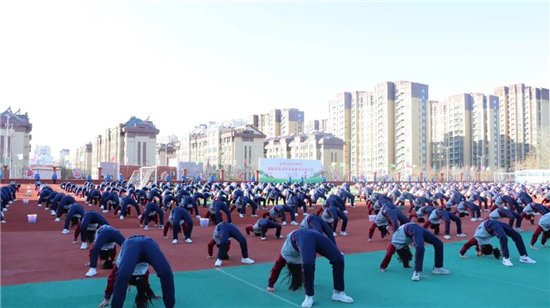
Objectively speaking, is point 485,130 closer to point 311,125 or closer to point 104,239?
point 311,125

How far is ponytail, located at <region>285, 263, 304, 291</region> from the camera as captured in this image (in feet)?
25.9

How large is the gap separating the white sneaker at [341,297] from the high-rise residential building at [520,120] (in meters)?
116

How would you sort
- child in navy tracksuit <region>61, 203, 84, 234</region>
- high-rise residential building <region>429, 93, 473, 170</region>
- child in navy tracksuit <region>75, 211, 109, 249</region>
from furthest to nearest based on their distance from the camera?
high-rise residential building <region>429, 93, 473, 170</region>
child in navy tracksuit <region>61, 203, 84, 234</region>
child in navy tracksuit <region>75, 211, 109, 249</region>

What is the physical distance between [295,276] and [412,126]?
9583 cm

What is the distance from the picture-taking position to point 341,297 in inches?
293

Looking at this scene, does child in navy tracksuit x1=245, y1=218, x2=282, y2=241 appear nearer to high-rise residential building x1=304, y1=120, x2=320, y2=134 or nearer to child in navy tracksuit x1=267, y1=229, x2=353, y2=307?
child in navy tracksuit x1=267, y1=229, x2=353, y2=307

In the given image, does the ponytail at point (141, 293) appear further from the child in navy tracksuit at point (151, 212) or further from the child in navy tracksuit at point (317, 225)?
the child in navy tracksuit at point (151, 212)

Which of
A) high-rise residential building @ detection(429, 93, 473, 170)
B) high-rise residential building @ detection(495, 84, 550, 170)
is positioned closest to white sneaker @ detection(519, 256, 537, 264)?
high-rise residential building @ detection(429, 93, 473, 170)

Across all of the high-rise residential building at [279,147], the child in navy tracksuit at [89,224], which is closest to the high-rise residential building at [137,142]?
the high-rise residential building at [279,147]

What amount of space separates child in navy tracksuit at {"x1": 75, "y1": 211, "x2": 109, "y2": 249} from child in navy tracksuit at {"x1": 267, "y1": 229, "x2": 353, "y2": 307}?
554cm

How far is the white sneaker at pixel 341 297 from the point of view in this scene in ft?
24.3

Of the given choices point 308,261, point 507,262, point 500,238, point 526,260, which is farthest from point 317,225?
point 526,260

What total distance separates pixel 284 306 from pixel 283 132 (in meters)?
129

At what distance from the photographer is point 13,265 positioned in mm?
10391
